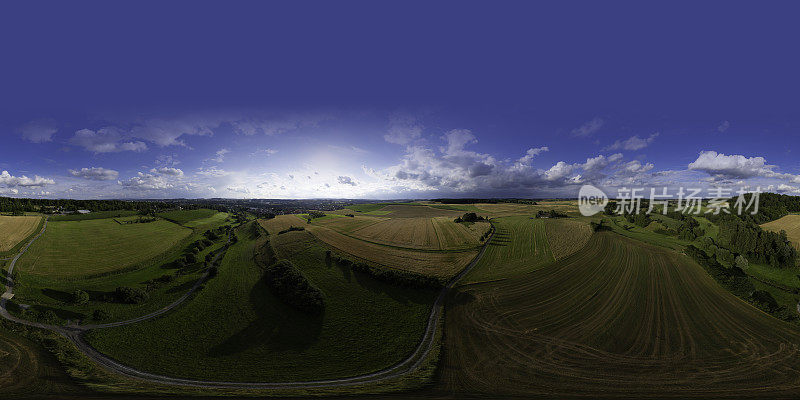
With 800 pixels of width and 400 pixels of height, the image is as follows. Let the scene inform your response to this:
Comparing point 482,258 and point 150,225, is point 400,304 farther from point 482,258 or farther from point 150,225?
point 150,225

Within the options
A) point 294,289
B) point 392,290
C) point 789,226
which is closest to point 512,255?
point 392,290

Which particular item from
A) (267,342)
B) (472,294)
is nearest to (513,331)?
(472,294)

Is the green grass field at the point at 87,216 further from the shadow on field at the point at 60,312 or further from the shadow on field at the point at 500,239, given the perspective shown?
the shadow on field at the point at 500,239

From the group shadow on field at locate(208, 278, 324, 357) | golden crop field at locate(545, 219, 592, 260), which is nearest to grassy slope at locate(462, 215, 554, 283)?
golden crop field at locate(545, 219, 592, 260)

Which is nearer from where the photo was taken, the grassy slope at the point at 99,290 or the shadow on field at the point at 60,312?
the shadow on field at the point at 60,312

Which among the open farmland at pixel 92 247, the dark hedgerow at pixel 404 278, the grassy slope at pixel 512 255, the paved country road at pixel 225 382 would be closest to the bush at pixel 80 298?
the paved country road at pixel 225 382

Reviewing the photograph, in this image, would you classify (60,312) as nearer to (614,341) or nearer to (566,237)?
(614,341)

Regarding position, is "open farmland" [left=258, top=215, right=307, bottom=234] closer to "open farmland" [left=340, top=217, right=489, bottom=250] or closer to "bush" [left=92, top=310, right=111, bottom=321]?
"open farmland" [left=340, top=217, right=489, bottom=250]

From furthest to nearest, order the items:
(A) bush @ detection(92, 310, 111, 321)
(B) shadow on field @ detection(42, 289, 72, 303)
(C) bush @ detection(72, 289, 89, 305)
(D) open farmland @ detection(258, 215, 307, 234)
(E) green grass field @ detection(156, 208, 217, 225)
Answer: (E) green grass field @ detection(156, 208, 217, 225)
(D) open farmland @ detection(258, 215, 307, 234)
(B) shadow on field @ detection(42, 289, 72, 303)
(C) bush @ detection(72, 289, 89, 305)
(A) bush @ detection(92, 310, 111, 321)
